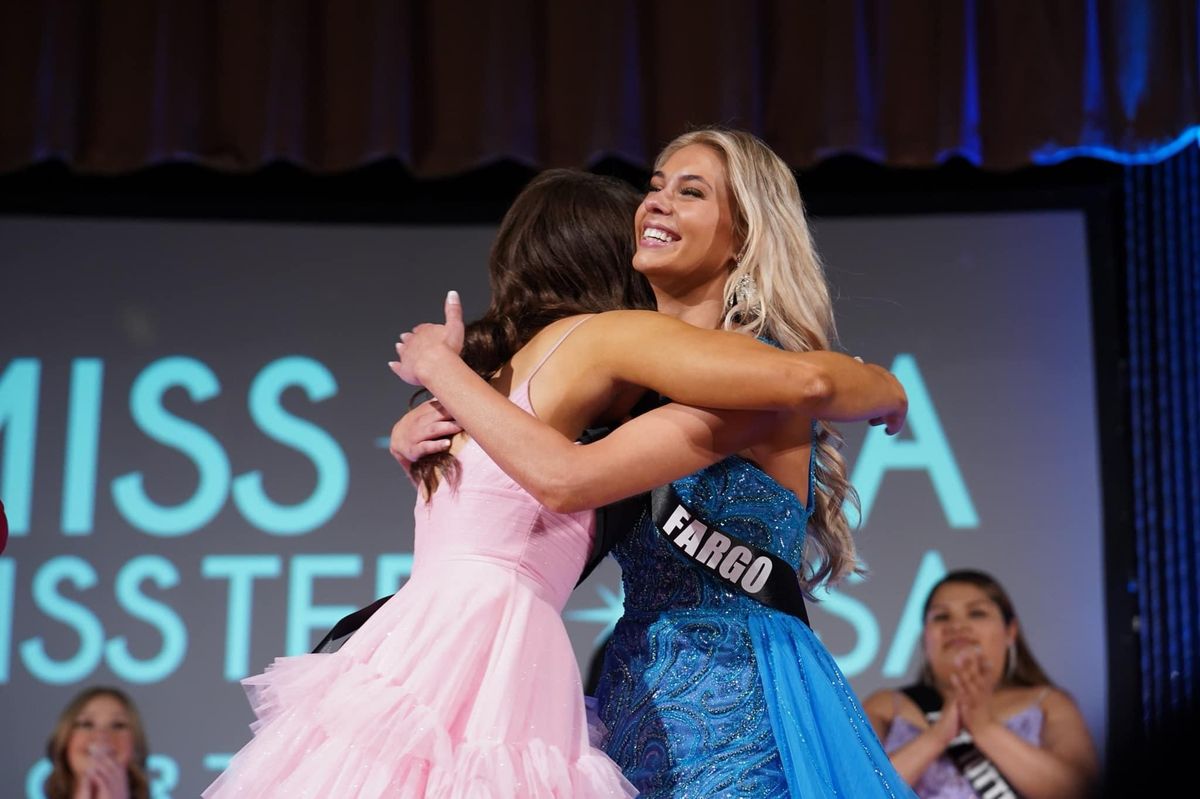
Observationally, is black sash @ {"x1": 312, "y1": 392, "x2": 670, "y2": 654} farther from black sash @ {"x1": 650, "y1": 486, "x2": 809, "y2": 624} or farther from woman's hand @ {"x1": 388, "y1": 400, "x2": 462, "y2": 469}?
woman's hand @ {"x1": 388, "y1": 400, "x2": 462, "y2": 469}

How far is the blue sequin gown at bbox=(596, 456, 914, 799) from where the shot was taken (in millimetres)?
1809

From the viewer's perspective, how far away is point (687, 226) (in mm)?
2219

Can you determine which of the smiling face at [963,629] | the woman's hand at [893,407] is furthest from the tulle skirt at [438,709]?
the smiling face at [963,629]

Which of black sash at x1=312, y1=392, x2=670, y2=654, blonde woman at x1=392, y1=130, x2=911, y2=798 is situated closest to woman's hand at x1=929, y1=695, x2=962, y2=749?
blonde woman at x1=392, y1=130, x2=911, y2=798

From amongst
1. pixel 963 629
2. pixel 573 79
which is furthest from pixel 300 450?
pixel 963 629

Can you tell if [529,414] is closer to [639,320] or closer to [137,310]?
[639,320]

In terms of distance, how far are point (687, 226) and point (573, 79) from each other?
2.42 meters

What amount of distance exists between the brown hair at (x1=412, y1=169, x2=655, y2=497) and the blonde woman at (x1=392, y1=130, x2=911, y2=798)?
0.05 metres

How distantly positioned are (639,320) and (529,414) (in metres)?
0.20

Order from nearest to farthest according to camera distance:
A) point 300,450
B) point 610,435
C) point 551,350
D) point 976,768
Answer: point 610,435, point 551,350, point 976,768, point 300,450

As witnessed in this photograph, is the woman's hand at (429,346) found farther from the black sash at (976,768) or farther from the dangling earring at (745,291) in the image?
the black sash at (976,768)

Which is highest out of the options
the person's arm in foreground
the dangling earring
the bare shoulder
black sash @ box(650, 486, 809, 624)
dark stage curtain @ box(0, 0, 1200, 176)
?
dark stage curtain @ box(0, 0, 1200, 176)

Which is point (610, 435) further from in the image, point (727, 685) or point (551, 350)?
point (727, 685)

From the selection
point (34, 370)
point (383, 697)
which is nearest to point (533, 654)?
point (383, 697)
